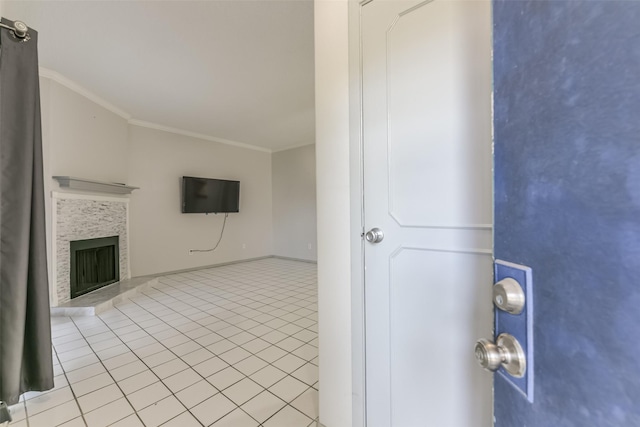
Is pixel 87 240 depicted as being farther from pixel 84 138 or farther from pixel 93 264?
pixel 84 138

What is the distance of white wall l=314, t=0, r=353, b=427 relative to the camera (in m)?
1.17

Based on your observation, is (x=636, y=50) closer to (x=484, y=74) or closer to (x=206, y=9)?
(x=484, y=74)

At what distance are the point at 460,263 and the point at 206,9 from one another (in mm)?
2499

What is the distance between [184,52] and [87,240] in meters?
2.81

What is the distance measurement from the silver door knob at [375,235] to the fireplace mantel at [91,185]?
12.3ft

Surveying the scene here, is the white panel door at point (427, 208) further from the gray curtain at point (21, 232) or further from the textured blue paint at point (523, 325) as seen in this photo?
the gray curtain at point (21, 232)

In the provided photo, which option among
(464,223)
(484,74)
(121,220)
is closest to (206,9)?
(484,74)

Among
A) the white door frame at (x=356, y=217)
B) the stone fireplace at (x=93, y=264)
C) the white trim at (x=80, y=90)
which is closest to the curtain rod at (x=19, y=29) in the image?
the white door frame at (x=356, y=217)

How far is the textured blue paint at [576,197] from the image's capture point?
0.28m

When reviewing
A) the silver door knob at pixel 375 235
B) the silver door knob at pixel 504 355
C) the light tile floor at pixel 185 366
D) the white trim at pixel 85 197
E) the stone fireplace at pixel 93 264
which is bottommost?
the light tile floor at pixel 185 366

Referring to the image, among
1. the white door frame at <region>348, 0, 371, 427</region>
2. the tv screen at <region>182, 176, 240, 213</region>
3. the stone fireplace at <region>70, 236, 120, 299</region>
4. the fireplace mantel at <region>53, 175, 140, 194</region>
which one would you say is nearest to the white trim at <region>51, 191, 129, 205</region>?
the fireplace mantel at <region>53, 175, 140, 194</region>

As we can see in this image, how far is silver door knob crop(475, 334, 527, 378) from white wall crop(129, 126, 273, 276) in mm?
5235

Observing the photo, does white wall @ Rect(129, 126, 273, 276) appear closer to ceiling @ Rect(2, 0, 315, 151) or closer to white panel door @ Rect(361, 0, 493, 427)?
ceiling @ Rect(2, 0, 315, 151)

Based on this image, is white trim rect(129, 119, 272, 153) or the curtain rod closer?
the curtain rod
